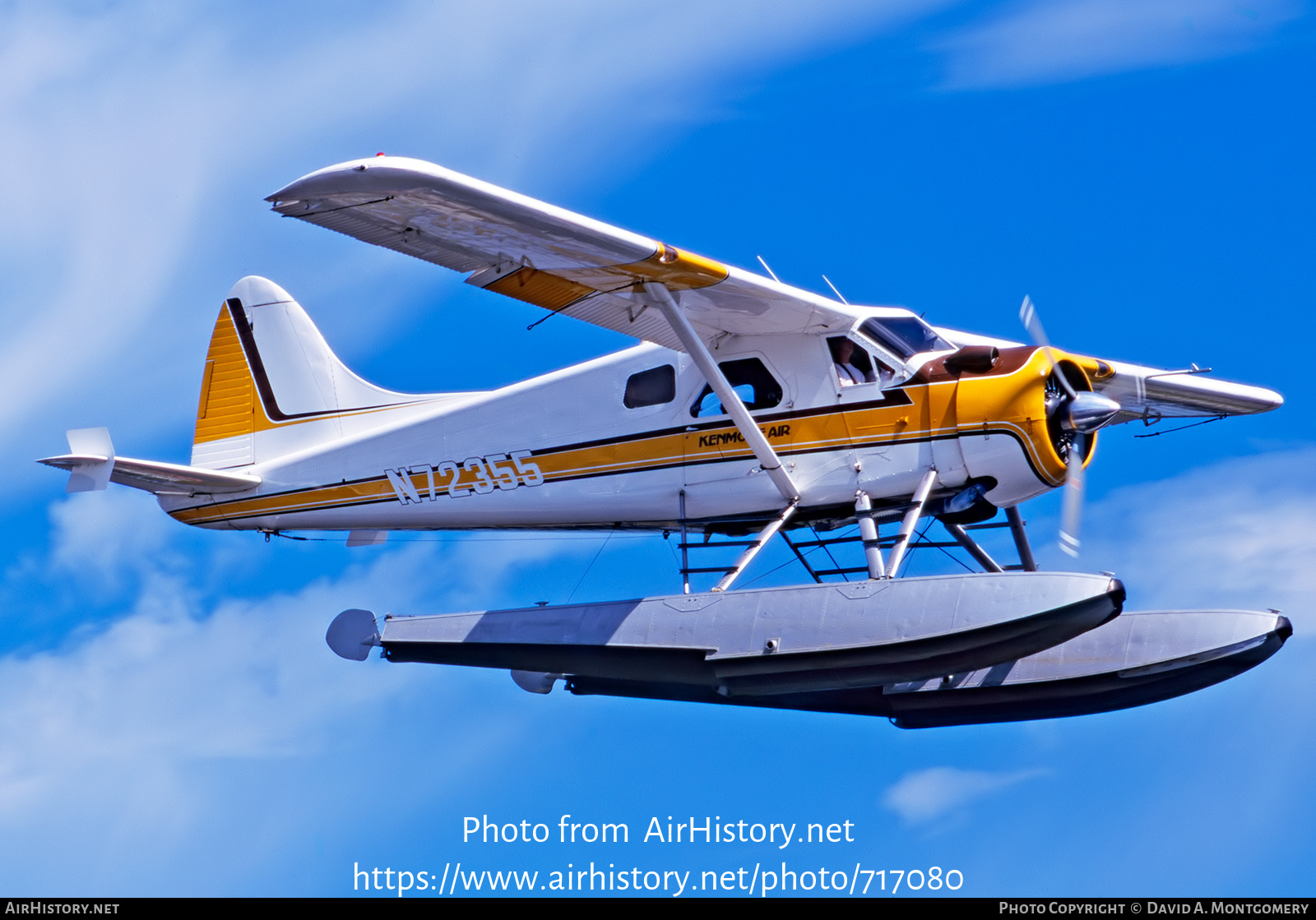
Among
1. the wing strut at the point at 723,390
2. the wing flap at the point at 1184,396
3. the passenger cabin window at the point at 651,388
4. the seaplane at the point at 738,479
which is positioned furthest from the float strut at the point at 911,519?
the wing flap at the point at 1184,396

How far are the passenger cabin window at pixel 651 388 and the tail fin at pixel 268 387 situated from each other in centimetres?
280

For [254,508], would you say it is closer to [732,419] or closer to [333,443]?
[333,443]

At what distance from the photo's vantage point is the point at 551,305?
13.9 meters

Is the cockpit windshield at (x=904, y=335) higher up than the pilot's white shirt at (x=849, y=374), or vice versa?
the cockpit windshield at (x=904, y=335)

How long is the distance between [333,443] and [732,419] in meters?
4.69

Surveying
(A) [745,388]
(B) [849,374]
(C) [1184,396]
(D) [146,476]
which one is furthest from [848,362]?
(D) [146,476]

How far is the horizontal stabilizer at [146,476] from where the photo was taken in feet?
47.8

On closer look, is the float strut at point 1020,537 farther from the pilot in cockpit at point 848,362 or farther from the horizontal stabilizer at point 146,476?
the horizontal stabilizer at point 146,476

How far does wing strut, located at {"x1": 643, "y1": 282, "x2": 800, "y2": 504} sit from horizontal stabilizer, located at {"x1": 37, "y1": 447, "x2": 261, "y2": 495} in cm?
537

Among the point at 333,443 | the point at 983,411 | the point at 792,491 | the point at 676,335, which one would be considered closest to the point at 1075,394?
the point at 983,411

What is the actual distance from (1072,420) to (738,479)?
3.02 meters

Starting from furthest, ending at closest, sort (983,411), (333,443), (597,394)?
(333,443), (597,394), (983,411)

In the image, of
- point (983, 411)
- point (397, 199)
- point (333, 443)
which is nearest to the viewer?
point (397, 199)

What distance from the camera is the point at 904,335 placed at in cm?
1412
